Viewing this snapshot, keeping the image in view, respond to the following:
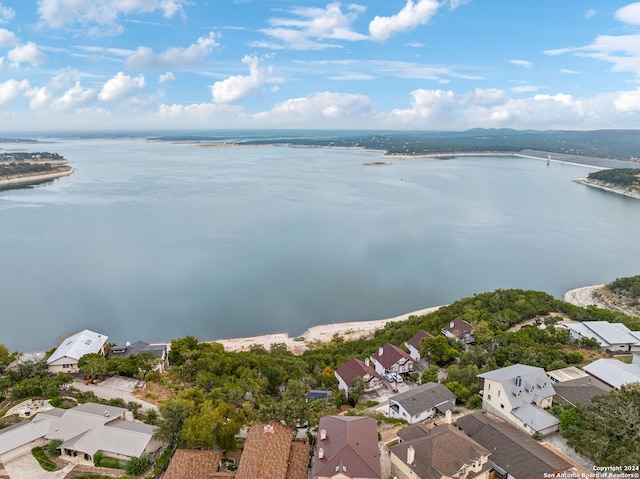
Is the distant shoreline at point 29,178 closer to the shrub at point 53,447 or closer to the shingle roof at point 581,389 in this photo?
A: the shrub at point 53,447

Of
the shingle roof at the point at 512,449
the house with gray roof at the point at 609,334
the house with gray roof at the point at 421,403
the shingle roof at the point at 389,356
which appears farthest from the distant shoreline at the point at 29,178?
the house with gray roof at the point at 609,334

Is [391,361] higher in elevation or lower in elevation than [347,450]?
lower

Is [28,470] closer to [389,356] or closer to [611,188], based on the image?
[389,356]

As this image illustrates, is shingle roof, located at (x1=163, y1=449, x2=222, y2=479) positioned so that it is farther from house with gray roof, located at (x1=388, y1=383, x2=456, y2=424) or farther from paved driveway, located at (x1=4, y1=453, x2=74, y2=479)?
house with gray roof, located at (x1=388, y1=383, x2=456, y2=424)

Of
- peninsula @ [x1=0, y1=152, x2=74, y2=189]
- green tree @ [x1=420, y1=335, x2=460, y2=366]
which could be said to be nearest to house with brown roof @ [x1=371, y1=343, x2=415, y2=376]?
green tree @ [x1=420, y1=335, x2=460, y2=366]

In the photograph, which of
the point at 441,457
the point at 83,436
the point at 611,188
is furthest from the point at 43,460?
the point at 611,188

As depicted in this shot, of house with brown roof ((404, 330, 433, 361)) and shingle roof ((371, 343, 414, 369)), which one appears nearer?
shingle roof ((371, 343, 414, 369))
